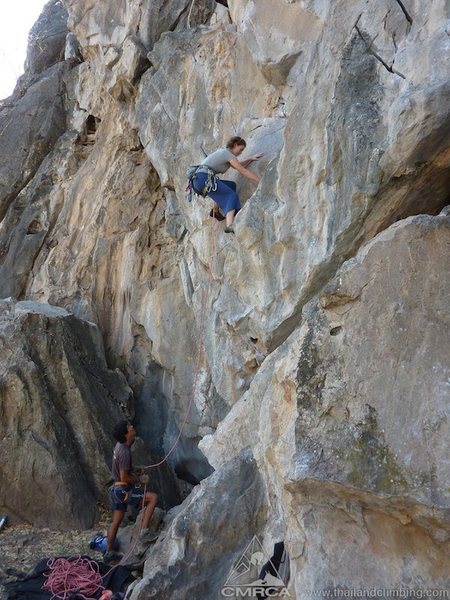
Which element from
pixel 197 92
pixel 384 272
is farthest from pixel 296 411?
pixel 197 92

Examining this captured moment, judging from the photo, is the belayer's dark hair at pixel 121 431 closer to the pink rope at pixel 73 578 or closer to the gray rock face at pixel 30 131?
the pink rope at pixel 73 578

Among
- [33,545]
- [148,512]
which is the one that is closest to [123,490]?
[148,512]

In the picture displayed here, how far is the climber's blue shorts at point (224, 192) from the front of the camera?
25.3 ft

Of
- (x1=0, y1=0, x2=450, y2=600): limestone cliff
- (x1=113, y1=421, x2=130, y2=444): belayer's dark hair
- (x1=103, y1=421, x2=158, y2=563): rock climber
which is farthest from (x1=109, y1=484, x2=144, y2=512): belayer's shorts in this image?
(x1=0, y1=0, x2=450, y2=600): limestone cliff

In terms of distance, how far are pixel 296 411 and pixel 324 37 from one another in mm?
4103

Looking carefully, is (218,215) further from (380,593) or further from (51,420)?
(380,593)

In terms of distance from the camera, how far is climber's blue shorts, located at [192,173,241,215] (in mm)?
7711

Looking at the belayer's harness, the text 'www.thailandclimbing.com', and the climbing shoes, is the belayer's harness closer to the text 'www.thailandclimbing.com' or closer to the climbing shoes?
the climbing shoes

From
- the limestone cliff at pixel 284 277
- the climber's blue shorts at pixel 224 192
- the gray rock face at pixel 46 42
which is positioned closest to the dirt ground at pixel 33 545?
the limestone cliff at pixel 284 277

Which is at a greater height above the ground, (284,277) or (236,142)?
(236,142)

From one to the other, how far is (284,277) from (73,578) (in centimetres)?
398

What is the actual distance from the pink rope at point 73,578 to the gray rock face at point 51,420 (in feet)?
4.92

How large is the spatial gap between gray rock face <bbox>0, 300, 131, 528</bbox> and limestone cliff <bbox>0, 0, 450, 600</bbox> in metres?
0.14

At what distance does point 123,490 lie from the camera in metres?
7.49
